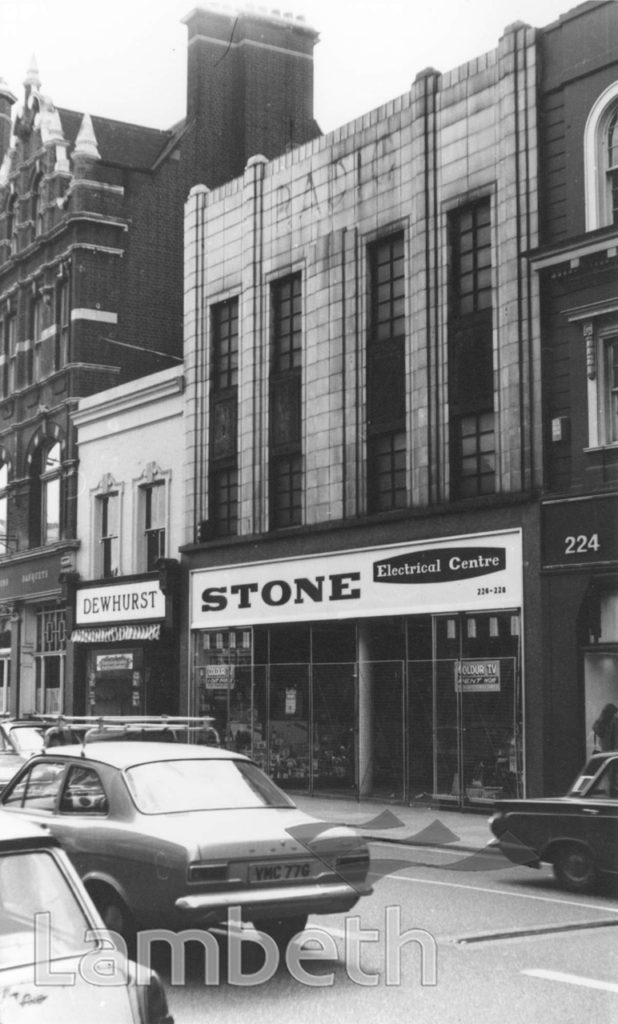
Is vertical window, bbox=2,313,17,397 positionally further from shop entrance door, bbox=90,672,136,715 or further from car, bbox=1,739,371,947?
car, bbox=1,739,371,947

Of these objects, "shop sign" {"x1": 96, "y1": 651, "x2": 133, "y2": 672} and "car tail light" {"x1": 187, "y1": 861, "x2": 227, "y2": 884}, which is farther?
"shop sign" {"x1": 96, "y1": 651, "x2": 133, "y2": 672}

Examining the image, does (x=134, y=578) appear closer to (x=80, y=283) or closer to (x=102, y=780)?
(x=80, y=283)

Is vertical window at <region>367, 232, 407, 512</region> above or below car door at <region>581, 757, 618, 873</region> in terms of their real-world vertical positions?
above

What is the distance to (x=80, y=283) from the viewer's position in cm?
3316

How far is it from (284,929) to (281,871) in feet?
3.55

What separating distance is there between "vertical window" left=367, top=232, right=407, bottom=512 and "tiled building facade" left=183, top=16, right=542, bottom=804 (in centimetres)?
4

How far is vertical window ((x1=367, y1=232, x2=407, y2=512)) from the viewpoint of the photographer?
22.9 m

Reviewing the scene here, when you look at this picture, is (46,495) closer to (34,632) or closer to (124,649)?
(34,632)

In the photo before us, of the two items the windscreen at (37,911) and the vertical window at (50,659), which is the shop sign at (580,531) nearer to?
the windscreen at (37,911)

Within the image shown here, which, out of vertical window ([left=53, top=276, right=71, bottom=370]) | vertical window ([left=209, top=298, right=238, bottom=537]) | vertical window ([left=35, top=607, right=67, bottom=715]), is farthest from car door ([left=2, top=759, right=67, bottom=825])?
vertical window ([left=53, top=276, right=71, bottom=370])

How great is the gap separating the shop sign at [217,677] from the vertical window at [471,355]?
287 inches

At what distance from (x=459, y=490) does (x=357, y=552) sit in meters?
2.53

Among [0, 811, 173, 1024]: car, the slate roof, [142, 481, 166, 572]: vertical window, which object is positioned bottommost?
[0, 811, 173, 1024]: car

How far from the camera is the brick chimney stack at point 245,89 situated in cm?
3400
